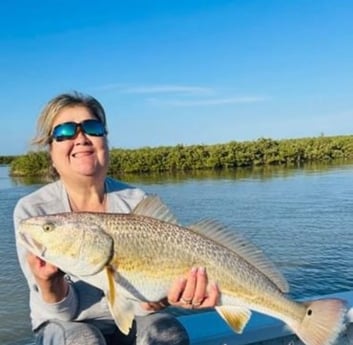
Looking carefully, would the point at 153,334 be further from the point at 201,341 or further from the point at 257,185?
the point at 257,185

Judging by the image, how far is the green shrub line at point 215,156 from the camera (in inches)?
1757

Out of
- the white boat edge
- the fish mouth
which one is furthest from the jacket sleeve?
the white boat edge

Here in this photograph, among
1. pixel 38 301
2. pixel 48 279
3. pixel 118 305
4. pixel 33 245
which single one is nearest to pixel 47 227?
pixel 33 245

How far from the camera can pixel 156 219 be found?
2273 millimetres

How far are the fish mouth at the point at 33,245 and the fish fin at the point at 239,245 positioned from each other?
0.63 metres

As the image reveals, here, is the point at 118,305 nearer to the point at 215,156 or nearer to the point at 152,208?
the point at 152,208

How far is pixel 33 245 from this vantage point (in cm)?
209

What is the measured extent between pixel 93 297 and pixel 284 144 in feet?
160

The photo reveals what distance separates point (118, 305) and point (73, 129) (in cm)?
92

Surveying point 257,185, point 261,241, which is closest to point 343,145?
point 257,185

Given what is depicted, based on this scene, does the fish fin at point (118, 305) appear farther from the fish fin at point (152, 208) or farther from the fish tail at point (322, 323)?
the fish tail at point (322, 323)

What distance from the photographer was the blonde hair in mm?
2701

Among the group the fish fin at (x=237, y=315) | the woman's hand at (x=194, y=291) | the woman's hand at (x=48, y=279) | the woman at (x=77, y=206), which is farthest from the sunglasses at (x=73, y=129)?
the fish fin at (x=237, y=315)

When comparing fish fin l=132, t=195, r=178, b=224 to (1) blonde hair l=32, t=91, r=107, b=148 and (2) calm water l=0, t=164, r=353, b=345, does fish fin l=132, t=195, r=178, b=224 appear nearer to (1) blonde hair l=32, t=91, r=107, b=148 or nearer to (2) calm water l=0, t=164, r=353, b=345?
(1) blonde hair l=32, t=91, r=107, b=148
